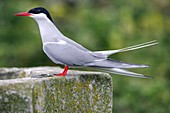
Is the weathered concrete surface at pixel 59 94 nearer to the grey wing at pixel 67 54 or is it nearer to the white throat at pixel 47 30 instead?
the grey wing at pixel 67 54

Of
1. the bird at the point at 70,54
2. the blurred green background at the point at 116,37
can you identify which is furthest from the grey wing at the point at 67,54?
the blurred green background at the point at 116,37

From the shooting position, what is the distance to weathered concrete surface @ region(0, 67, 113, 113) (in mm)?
3684

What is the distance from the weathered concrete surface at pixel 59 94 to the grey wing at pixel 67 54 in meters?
0.27

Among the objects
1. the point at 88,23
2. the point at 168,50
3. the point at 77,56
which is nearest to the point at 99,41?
the point at 88,23

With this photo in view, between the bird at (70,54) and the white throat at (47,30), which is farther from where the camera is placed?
the white throat at (47,30)

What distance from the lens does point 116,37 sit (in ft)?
30.2

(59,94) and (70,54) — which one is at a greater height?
(70,54)

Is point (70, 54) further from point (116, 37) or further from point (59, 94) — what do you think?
point (116, 37)

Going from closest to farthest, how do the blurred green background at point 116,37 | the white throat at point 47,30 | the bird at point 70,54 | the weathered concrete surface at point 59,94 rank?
1. the weathered concrete surface at point 59,94
2. the bird at point 70,54
3. the white throat at point 47,30
4. the blurred green background at point 116,37

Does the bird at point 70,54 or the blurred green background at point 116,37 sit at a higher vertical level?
the bird at point 70,54

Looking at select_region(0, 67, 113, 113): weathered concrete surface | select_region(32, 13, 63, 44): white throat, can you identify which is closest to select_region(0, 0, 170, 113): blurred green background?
select_region(32, 13, 63, 44): white throat

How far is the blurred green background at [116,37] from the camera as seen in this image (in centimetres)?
798

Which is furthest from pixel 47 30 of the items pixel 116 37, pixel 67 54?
pixel 116 37

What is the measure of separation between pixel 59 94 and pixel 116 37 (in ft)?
17.5
